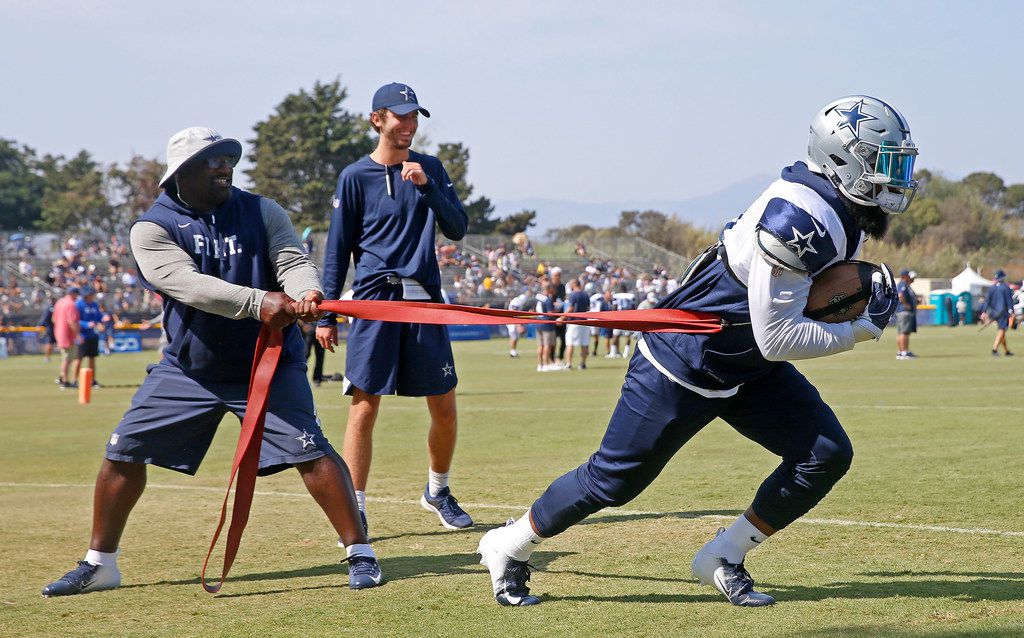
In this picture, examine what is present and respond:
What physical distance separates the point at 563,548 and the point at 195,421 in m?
2.18

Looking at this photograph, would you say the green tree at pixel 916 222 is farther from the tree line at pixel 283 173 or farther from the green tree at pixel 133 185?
the green tree at pixel 133 185

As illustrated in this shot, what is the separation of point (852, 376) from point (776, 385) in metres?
16.8

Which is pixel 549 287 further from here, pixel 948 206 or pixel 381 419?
pixel 948 206

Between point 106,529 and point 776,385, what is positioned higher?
point 776,385

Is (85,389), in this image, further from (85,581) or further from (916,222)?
(916,222)

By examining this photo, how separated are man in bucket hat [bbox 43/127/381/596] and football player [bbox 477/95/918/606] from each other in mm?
1030

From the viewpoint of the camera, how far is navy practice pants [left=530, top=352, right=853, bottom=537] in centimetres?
503

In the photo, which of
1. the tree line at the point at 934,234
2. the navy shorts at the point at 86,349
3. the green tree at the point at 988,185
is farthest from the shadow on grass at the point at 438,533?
the green tree at the point at 988,185

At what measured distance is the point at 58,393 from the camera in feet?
70.8

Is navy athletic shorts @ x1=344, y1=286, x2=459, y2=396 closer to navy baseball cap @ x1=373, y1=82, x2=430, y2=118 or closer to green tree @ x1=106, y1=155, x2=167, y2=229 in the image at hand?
navy baseball cap @ x1=373, y1=82, x2=430, y2=118

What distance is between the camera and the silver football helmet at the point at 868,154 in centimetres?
469

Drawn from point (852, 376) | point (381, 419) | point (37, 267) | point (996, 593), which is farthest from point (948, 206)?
point (996, 593)

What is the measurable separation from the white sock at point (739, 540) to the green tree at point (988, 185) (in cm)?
13546

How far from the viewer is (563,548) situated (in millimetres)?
6648
